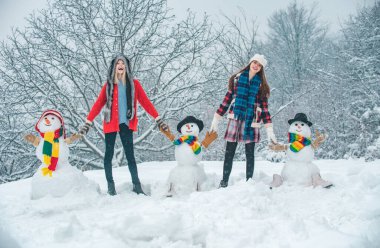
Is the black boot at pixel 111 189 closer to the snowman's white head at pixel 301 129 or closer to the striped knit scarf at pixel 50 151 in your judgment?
the striped knit scarf at pixel 50 151

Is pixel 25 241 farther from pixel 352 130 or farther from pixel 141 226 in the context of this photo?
pixel 352 130

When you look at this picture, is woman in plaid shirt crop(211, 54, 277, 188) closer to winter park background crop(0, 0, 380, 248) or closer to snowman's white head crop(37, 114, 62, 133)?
winter park background crop(0, 0, 380, 248)

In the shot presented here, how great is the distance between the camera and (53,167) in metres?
3.85

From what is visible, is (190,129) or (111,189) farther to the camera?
(190,129)

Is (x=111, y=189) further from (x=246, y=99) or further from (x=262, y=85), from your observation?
(x=262, y=85)

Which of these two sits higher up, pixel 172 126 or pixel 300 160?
pixel 172 126

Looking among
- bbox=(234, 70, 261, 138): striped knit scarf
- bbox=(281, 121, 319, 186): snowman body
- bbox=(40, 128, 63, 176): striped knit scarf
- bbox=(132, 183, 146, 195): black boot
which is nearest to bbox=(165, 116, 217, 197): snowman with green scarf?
bbox=(132, 183, 146, 195): black boot

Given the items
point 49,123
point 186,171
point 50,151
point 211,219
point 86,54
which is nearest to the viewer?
point 211,219

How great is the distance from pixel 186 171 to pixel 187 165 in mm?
110

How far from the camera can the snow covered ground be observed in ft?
8.26

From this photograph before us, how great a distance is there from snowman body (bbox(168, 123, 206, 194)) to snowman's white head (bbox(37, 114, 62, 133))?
4.91 ft

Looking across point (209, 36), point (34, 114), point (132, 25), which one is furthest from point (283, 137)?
point (34, 114)

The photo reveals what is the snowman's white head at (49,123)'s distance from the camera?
4004 millimetres

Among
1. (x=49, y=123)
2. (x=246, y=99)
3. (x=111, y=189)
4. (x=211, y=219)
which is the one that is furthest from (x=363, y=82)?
(x=49, y=123)
